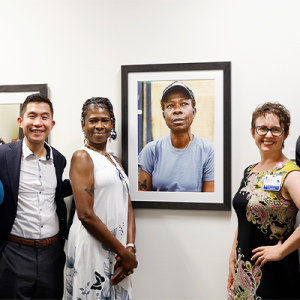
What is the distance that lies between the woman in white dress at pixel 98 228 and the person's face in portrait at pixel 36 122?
0.76 ft

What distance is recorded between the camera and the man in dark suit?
148cm

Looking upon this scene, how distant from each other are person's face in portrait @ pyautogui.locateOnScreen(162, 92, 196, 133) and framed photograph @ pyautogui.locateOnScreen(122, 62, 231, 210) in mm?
36

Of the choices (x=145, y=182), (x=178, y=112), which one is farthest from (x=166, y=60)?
(x=145, y=182)

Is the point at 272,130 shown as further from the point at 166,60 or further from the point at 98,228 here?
the point at 98,228

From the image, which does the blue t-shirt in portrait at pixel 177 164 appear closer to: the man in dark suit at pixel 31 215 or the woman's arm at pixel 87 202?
the woman's arm at pixel 87 202

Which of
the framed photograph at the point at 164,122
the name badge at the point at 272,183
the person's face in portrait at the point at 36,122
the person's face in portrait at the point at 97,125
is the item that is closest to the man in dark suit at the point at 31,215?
the person's face in portrait at the point at 36,122

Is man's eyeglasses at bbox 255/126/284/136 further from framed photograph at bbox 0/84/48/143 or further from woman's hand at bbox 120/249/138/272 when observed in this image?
framed photograph at bbox 0/84/48/143

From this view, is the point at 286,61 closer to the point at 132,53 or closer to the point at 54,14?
the point at 132,53

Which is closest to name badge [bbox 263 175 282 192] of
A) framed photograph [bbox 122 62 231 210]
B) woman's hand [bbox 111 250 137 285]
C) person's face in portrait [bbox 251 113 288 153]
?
person's face in portrait [bbox 251 113 288 153]

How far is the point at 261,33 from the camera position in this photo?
5.91ft

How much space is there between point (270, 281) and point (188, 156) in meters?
0.87

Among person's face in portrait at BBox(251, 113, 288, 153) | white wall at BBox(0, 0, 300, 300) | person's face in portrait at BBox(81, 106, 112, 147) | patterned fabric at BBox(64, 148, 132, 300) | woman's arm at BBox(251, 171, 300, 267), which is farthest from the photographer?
white wall at BBox(0, 0, 300, 300)

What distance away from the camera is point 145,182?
1.89 meters

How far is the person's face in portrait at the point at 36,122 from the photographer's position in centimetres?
155
